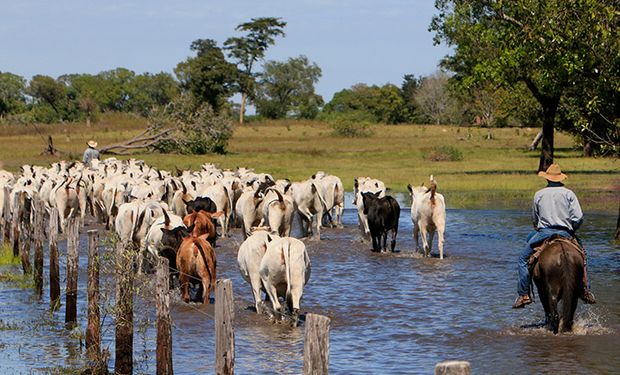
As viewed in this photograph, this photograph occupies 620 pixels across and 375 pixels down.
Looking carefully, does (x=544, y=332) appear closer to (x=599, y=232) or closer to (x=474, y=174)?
(x=599, y=232)

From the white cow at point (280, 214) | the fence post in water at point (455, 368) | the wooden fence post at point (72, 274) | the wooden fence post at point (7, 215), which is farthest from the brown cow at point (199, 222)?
the fence post in water at point (455, 368)

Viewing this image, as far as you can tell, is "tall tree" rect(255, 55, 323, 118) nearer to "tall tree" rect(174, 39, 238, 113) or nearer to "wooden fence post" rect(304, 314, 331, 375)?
"tall tree" rect(174, 39, 238, 113)

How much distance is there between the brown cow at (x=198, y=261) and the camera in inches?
567

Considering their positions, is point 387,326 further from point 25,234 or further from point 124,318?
point 25,234

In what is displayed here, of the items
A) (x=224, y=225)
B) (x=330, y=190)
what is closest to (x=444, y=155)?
(x=330, y=190)

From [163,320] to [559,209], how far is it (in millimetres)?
5375

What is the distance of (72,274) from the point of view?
46.5ft

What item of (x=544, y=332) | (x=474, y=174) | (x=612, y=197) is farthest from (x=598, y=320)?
(x=474, y=174)

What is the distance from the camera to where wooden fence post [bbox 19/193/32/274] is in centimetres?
1938

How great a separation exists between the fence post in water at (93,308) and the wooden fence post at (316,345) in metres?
5.50

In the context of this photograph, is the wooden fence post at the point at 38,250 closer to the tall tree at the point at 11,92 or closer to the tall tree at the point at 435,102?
the tall tree at the point at 11,92

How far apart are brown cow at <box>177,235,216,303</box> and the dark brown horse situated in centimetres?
439

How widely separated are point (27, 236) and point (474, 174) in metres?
29.3

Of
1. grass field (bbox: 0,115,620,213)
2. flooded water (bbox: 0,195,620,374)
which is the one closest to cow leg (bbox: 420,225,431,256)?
flooded water (bbox: 0,195,620,374)
